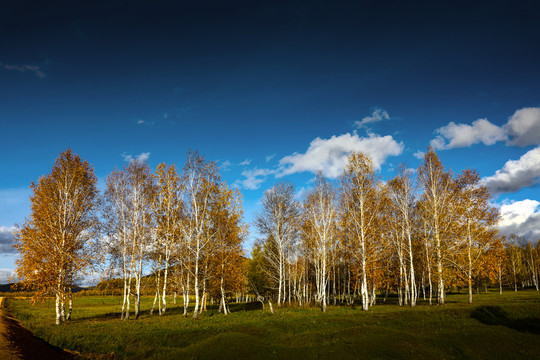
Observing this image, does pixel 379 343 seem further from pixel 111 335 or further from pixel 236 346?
pixel 111 335

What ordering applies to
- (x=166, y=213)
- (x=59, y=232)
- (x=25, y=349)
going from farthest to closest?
(x=166, y=213) < (x=59, y=232) < (x=25, y=349)

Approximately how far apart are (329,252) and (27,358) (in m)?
39.4

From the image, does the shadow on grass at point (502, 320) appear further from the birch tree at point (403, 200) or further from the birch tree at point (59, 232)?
the birch tree at point (59, 232)

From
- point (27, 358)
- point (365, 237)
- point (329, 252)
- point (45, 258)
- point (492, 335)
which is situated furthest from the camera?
point (329, 252)

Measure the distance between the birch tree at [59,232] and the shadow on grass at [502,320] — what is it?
37.5 metres

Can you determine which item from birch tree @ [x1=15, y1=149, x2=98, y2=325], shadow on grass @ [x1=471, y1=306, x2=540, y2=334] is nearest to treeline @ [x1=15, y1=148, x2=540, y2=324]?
birch tree @ [x1=15, y1=149, x2=98, y2=325]

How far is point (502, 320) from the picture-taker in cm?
2247

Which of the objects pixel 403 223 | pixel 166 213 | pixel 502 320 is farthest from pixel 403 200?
pixel 166 213

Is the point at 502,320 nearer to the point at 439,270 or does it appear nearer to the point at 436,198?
the point at 439,270

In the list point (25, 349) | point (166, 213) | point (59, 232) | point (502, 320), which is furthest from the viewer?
point (166, 213)

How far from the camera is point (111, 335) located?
831 inches

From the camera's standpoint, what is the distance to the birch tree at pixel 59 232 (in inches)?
1054

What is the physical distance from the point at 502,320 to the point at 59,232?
42027 mm

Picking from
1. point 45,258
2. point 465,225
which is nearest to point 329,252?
point 465,225
